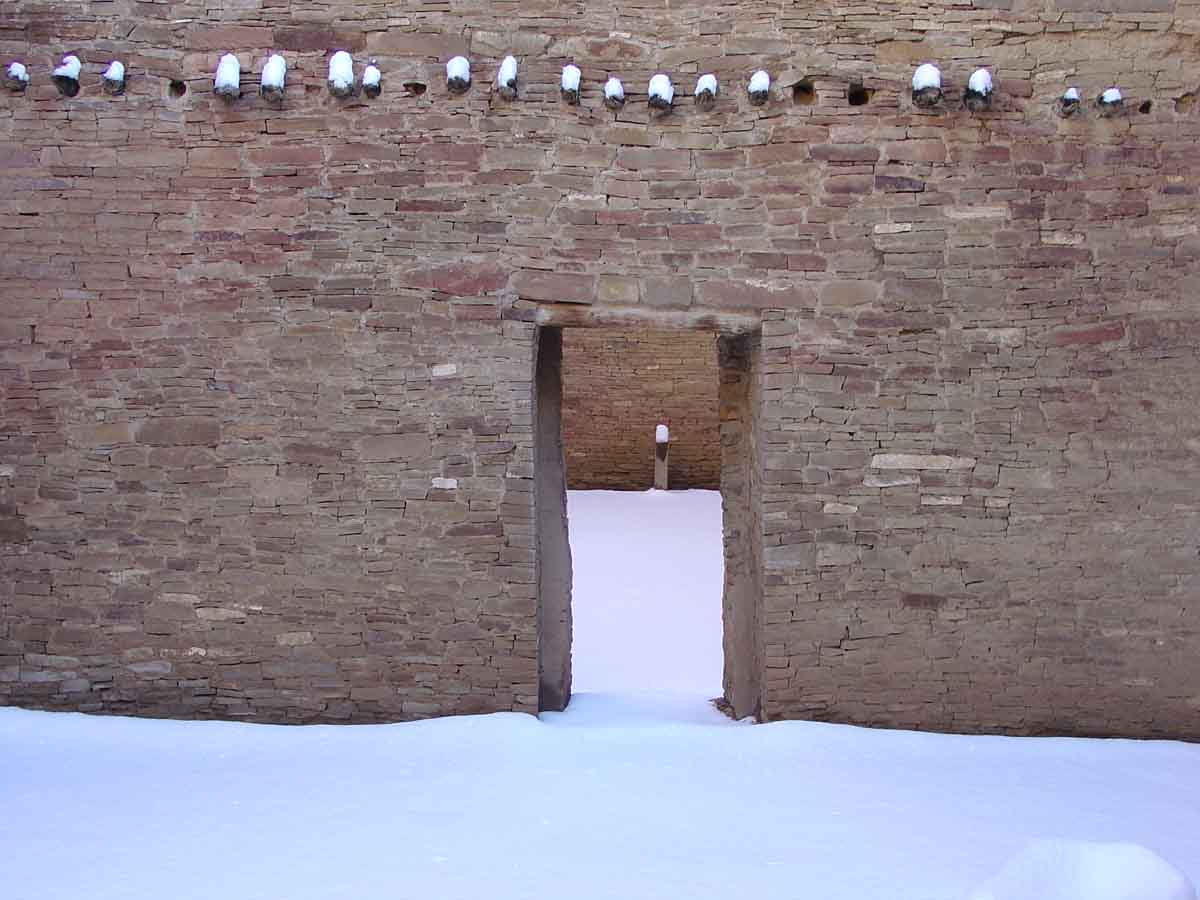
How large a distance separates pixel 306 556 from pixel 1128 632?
4018 mm

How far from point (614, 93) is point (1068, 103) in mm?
2155

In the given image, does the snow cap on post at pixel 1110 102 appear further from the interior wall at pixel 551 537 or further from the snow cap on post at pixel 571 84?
the interior wall at pixel 551 537

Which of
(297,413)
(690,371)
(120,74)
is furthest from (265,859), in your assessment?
(690,371)

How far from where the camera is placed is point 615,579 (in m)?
11.0

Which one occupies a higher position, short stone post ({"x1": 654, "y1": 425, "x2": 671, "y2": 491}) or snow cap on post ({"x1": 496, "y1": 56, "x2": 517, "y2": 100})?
snow cap on post ({"x1": 496, "y1": 56, "x2": 517, "y2": 100})

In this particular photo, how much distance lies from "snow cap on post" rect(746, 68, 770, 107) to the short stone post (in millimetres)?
9423

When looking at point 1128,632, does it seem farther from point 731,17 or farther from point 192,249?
point 192,249

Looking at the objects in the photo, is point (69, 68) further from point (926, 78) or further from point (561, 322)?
point (926, 78)

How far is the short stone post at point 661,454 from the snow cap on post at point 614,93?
944 cm

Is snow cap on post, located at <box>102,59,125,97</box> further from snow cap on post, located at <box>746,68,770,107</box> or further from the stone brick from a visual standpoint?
snow cap on post, located at <box>746,68,770,107</box>

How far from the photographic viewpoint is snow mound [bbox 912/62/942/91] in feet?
15.0

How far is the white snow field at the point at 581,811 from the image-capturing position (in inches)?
127

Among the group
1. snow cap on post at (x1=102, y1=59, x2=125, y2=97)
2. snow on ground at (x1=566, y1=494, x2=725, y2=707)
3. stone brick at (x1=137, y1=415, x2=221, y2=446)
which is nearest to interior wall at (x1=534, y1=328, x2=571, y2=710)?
snow on ground at (x1=566, y1=494, x2=725, y2=707)

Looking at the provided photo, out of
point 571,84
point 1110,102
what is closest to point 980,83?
point 1110,102
